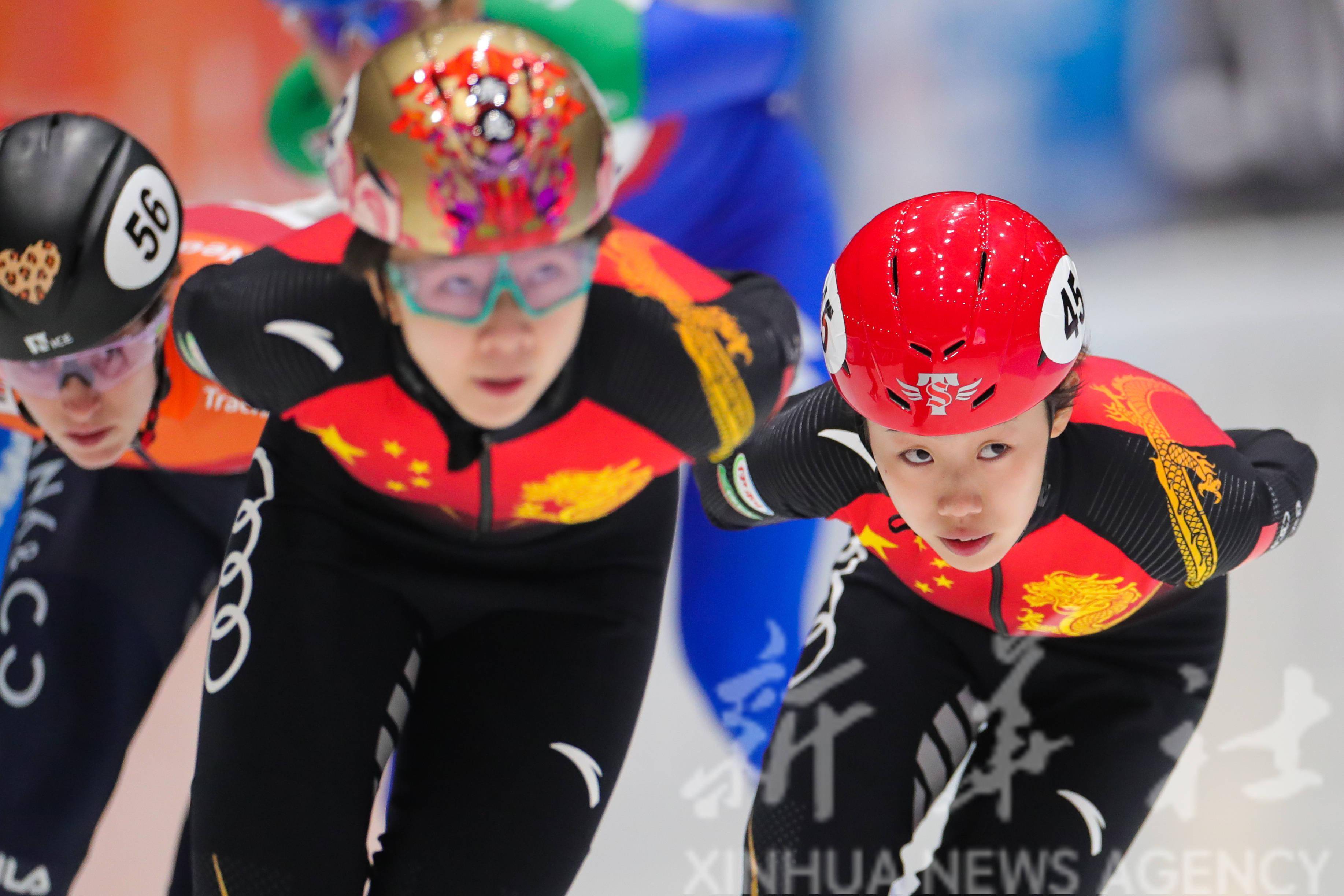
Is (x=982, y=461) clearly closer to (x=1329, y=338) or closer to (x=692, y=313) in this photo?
(x=692, y=313)

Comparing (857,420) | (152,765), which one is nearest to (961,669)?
(857,420)

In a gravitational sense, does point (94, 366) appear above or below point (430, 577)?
above

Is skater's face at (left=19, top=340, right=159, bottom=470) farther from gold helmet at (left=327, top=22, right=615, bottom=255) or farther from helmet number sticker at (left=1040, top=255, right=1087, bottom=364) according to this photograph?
helmet number sticker at (left=1040, top=255, right=1087, bottom=364)

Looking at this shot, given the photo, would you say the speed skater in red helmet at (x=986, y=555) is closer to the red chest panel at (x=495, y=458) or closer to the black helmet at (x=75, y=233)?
the red chest panel at (x=495, y=458)

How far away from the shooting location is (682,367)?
96.2 inches

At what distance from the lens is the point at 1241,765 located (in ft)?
11.6

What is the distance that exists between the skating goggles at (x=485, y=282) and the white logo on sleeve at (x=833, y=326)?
1.17 ft

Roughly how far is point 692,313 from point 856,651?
1.93 ft

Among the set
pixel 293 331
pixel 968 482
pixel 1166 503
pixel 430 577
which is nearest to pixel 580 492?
pixel 430 577

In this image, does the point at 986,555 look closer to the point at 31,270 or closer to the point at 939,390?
the point at 939,390

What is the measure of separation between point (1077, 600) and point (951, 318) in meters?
0.62

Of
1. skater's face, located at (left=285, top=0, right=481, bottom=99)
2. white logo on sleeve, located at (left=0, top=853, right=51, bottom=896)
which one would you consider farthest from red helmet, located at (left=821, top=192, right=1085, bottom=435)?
white logo on sleeve, located at (left=0, top=853, right=51, bottom=896)

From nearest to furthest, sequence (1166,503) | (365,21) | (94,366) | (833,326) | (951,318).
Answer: (951,318) → (833,326) → (1166,503) → (94,366) → (365,21)

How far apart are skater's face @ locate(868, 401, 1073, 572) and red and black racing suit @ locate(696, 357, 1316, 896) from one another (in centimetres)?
13
